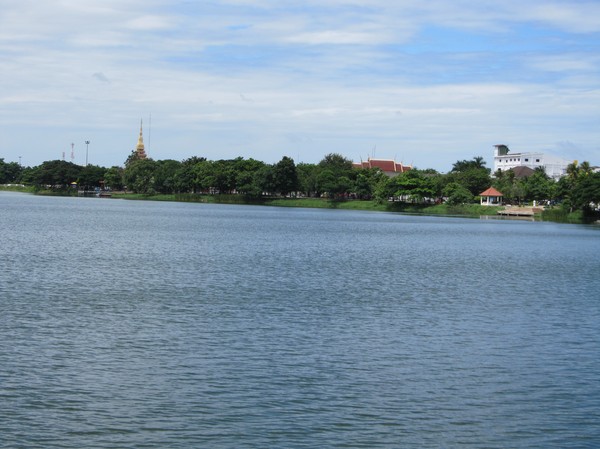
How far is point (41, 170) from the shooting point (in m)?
179

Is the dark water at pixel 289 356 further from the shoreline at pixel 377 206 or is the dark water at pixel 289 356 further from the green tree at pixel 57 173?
the green tree at pixel 57 173

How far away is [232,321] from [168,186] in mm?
131973

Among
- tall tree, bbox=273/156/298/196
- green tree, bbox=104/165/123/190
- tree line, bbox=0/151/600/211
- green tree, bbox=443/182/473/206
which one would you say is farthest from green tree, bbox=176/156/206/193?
green tree, bbox=443/182/473/206

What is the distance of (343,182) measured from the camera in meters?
134

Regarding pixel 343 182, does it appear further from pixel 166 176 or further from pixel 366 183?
pixel 166 176

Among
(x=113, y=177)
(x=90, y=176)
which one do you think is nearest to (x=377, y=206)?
(x=113, y=177)

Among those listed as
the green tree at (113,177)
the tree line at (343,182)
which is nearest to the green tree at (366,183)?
the tree line at (343,182)

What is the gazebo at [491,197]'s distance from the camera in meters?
126

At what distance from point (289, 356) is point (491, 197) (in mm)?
114717

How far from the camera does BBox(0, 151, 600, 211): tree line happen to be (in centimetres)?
11794

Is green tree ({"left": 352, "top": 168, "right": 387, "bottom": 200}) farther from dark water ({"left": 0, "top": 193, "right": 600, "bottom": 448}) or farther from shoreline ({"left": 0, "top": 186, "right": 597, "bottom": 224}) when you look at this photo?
dark water ({"left": 0, "top": 193, "right": 600, "bottom": 448})

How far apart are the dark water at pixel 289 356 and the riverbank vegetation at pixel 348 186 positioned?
73.4 metres

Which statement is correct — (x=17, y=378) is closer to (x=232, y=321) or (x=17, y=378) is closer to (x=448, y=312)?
(x=232, y=321)

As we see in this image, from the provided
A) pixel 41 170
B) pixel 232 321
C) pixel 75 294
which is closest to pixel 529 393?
pixel 232 321
